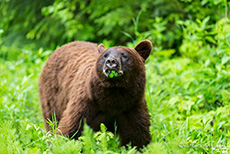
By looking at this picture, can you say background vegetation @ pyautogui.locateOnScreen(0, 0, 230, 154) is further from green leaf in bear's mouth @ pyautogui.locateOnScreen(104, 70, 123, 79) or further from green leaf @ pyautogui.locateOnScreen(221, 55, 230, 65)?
green leaf in bear's mouth @ pyautogui.locateOnScreen(104, 70, 123, 79)

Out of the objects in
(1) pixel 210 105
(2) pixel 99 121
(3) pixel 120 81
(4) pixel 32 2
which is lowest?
(1) pixel 210 105

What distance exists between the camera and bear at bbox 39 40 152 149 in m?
3.63

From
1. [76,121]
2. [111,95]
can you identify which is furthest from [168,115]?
[76,121]

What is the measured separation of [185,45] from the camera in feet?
21.5

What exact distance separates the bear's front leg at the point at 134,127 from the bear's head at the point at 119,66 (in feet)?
1.67

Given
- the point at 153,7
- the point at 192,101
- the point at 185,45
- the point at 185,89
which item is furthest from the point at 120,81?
the point at 153,7

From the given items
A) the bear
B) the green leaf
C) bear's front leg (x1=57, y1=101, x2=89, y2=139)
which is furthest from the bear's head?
the green leaf

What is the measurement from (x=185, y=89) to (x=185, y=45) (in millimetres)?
1242

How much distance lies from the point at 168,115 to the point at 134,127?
86 centimetres

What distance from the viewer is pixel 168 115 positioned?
185 inches

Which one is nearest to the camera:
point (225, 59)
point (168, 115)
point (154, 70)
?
point (168, 115)

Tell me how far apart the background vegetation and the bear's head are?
581mm

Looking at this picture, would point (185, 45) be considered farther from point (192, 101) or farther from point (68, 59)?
point (68, 59)

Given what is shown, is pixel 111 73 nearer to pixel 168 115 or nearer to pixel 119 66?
pixel 119 66
